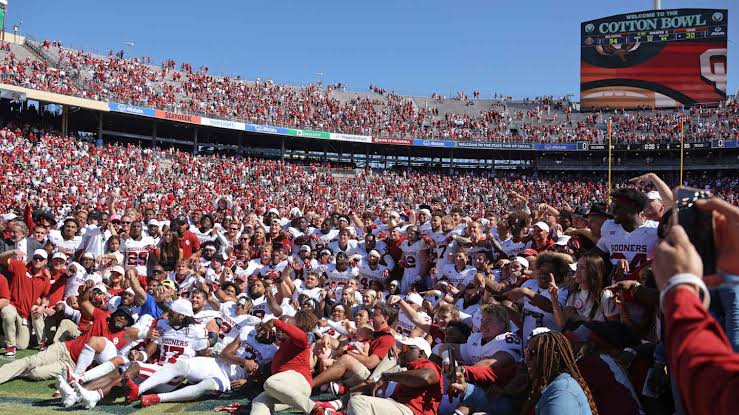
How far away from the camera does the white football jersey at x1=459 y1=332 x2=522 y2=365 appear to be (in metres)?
4.77

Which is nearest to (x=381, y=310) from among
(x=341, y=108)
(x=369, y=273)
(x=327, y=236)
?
(x=369, y=273)

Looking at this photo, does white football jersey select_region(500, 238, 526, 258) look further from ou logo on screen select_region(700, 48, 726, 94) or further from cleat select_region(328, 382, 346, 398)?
ou logo on screen select_region(700, 48, 726, 94)

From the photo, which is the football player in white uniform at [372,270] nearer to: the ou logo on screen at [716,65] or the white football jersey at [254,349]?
the white football jersey at [254,349]

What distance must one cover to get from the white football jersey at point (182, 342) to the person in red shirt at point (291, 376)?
1.08 metres

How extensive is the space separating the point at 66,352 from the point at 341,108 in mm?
36728

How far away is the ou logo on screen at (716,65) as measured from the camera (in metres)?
39.5

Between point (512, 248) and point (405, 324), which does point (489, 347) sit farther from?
point (512, 248)

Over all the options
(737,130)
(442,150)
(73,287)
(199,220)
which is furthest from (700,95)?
(73,287)

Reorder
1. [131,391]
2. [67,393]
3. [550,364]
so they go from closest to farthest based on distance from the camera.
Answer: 1. [550,364]
2. [67,393]
3. [131,391]

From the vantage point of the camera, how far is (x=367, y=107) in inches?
1731

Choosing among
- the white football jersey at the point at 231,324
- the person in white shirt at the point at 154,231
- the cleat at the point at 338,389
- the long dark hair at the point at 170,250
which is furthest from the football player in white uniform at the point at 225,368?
the person in white shirt at the point at 154,231

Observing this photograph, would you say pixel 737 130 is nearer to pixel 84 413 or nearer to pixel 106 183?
pixel 106 183

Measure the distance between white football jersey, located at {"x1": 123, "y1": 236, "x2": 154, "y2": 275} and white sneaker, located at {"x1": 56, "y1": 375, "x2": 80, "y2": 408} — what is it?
3.73 metres

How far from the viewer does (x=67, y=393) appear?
5727mm
